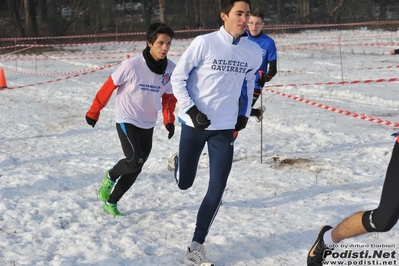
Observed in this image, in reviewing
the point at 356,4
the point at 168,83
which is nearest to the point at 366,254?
the point at 168,83

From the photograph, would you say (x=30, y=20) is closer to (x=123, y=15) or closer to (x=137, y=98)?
(x=123, y=15)

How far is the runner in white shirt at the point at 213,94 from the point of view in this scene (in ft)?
14.2

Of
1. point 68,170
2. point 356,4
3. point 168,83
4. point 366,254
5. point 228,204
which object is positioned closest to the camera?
point 366,254

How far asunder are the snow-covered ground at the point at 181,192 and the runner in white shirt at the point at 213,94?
1.64 ft

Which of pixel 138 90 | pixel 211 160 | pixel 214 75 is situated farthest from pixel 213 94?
pixel 138 90

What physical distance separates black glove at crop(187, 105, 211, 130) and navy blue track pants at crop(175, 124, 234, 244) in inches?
5.9

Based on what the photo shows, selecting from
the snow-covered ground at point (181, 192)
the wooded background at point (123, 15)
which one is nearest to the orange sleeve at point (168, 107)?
the snow-covered ground at point (181, 192)

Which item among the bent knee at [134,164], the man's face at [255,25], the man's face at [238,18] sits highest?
the man's face at [238,18]

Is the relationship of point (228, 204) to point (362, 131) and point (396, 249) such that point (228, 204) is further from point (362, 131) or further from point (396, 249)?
point (362, 131)

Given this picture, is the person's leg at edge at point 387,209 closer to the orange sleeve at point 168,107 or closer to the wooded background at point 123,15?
the orange sleeve at point 168,107

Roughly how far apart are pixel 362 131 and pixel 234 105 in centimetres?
536

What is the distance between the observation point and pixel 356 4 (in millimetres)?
54188

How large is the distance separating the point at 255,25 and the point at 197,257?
4.29m

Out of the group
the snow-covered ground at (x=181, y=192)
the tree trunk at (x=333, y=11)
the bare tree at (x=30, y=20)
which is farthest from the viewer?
the tree trunk at (x=333, y=11)
